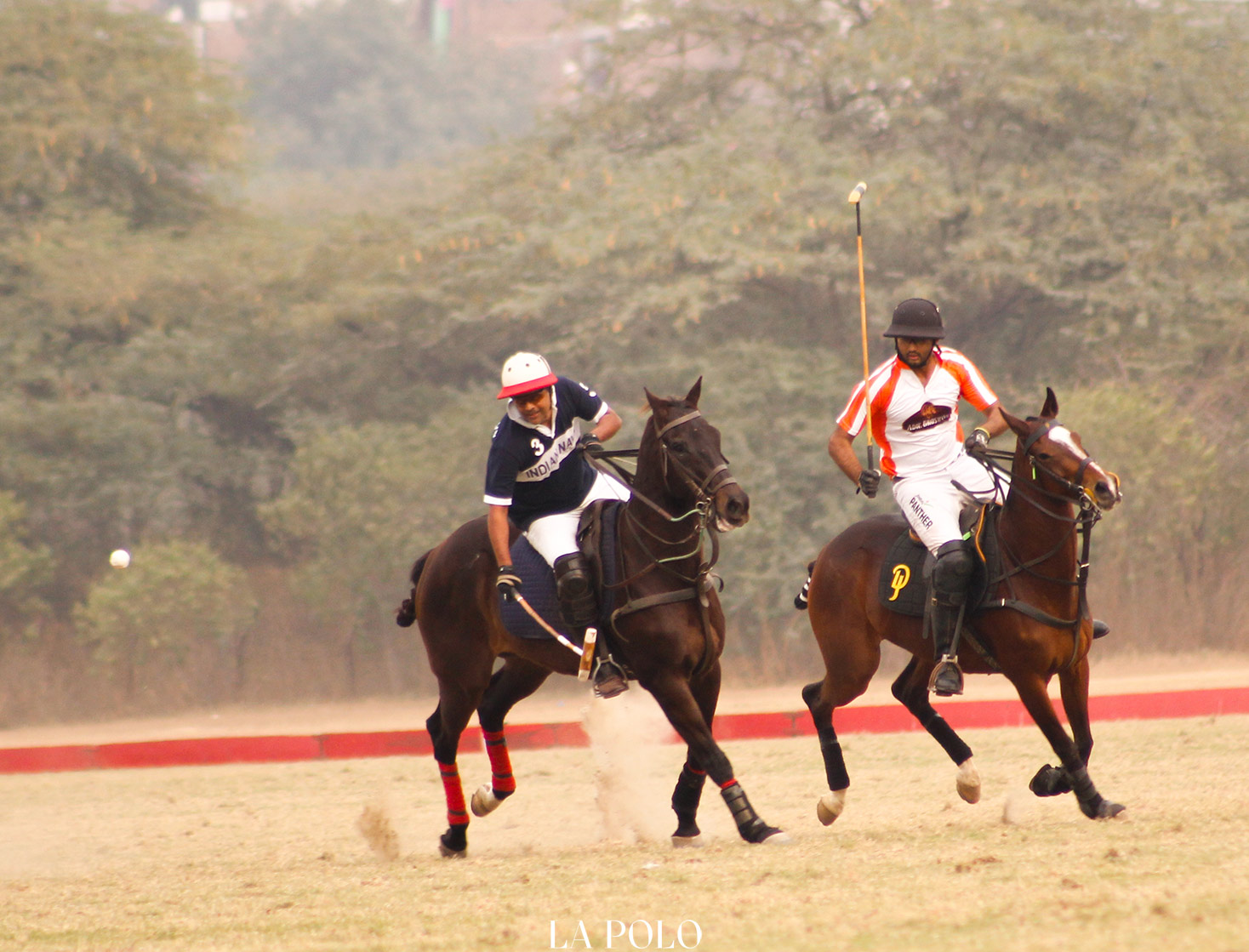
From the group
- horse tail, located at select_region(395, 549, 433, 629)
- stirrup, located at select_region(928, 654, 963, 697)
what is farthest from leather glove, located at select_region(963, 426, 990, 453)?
horse tail, located at select_region(395, 549, 433, 629)

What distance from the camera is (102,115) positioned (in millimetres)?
21109

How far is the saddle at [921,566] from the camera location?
6637 mm

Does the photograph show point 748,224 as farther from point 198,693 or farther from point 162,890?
point 162,890

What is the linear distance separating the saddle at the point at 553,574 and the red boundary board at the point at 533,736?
199 inches

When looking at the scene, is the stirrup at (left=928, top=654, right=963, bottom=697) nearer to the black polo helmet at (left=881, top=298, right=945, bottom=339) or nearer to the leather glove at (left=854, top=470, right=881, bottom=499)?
the leather glove at (left=854, top=470, right=881, bottom=499)

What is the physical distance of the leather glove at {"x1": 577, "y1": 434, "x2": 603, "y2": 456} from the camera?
6.99 meters

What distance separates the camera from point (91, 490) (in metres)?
19.9

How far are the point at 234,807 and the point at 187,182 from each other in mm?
14682

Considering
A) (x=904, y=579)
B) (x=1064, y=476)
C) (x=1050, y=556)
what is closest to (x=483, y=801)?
(x=904, y=579)

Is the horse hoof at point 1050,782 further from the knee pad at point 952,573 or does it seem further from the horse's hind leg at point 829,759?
the horse's hind leg at point 829,759

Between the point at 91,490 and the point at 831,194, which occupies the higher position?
the point at 831,194

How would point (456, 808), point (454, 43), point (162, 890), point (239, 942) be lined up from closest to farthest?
point (239, 942)
point (162, 890)
point (456, 808)
point (454, 43)

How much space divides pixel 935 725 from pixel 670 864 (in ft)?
6.19

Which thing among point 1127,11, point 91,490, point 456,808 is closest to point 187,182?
point 91,490
